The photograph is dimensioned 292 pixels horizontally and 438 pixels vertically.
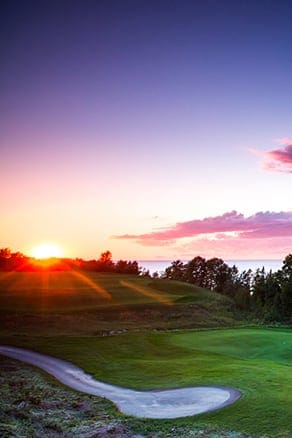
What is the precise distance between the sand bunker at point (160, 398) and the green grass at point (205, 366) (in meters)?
0.87

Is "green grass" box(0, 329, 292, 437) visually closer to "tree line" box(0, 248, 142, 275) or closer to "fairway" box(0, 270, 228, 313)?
"fairway" box(0, 270, 228, 313)

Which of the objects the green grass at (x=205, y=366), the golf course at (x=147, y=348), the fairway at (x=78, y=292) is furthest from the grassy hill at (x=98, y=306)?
the green grass at (x=205, y=366)

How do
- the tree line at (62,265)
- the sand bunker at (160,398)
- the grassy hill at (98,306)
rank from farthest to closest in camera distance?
the tree line at (62,265) → the grassy hill at (98,306) → the sand bunker at (160,398)

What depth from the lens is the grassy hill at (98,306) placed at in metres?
67.0

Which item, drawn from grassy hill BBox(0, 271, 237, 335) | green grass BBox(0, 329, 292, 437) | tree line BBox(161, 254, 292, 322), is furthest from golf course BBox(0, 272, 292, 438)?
tree line BBox(161, 254, 292, 322)

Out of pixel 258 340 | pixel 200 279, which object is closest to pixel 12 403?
pixel 258 340

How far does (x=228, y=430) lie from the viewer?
2097 centimetres

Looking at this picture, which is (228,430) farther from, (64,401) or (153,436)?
(64,401)

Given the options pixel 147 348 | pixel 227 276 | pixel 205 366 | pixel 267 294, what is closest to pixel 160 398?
pixel 205 366

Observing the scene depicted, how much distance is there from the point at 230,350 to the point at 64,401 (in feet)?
78.0

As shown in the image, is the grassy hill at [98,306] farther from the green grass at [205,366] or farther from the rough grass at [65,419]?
the rough grass at [65,419]

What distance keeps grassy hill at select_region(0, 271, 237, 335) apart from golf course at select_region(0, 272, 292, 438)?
0.58 ft

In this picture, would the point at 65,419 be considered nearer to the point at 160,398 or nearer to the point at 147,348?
the point at 160,398

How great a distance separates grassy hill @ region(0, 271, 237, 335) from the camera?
66994mm
